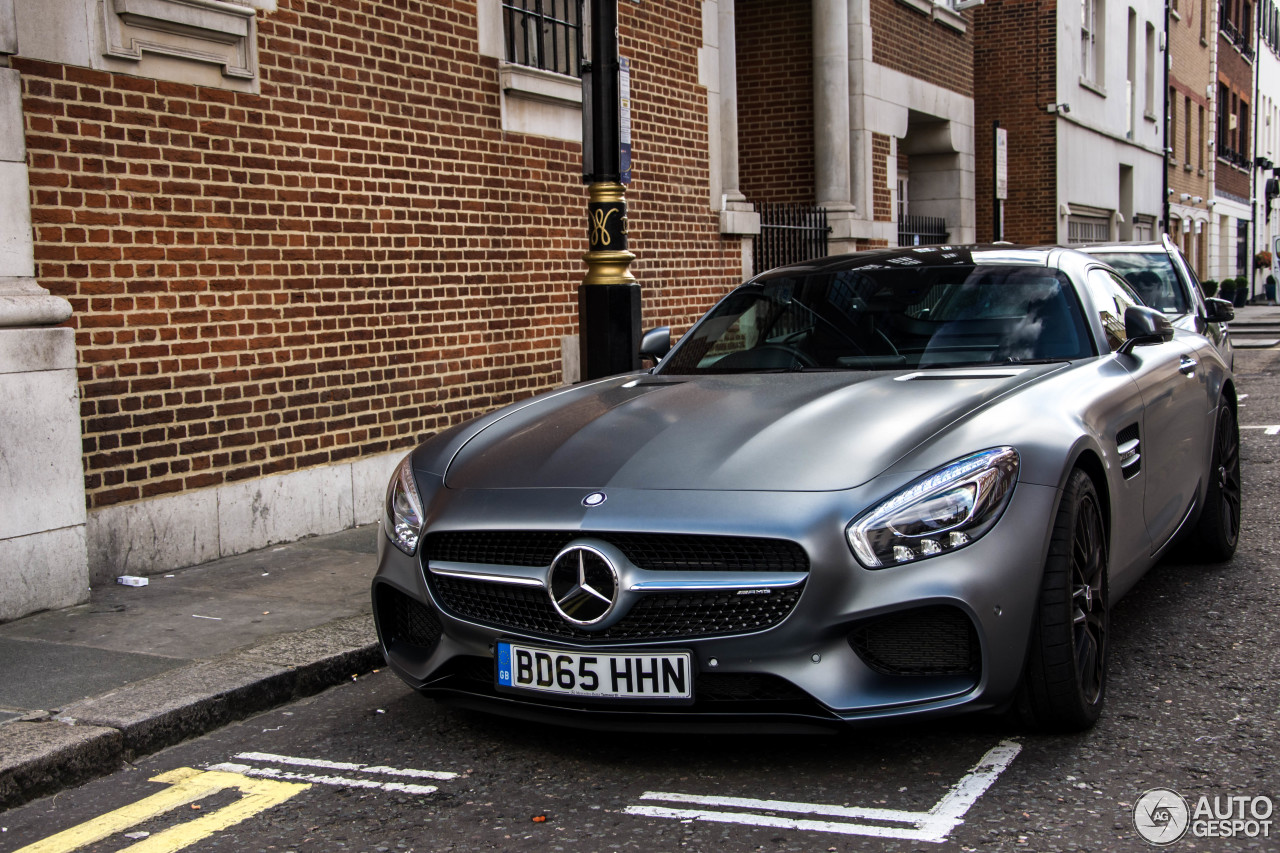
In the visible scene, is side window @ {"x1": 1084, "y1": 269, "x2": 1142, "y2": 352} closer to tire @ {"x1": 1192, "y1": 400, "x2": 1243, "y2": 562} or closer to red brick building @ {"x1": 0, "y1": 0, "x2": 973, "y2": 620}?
tire @ {"x1": 1192, "y1": 400, "x2": 1243, "y2": 562}

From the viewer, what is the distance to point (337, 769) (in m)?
3.85

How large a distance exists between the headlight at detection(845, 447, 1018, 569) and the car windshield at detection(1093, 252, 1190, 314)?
19.4 ft

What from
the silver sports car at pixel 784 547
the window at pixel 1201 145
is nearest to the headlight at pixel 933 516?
the silver sports car at pixel 784 547

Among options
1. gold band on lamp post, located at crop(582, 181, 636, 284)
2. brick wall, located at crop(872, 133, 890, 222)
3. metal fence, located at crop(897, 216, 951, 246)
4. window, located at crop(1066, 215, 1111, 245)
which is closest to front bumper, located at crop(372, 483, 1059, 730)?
→ gold band on lamp post, located at crop(582, 181, 636, 284)

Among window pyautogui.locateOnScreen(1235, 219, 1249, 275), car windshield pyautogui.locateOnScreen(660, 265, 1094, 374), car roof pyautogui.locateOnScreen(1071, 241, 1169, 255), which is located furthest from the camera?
window pyautogui.locateOnScreen(1235, 219, 1249, 275)

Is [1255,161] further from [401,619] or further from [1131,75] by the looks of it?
[401,619]

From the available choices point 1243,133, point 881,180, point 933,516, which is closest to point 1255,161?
point 1243,133

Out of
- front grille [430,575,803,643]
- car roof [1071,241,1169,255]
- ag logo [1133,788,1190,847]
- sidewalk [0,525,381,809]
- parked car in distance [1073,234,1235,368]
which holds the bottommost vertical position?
ag logo [1133,788,1190,847]

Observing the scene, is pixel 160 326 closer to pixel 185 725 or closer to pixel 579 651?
pixel 185 725

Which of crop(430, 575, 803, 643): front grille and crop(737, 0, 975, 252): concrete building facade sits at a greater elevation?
crop(737, 0, 975, 252): concrete building facade

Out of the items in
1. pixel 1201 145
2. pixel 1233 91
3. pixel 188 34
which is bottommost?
pixel 188 34

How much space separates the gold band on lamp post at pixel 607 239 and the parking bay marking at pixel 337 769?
361cm

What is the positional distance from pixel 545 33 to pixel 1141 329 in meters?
6.09

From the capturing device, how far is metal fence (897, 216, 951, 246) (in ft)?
59.5
